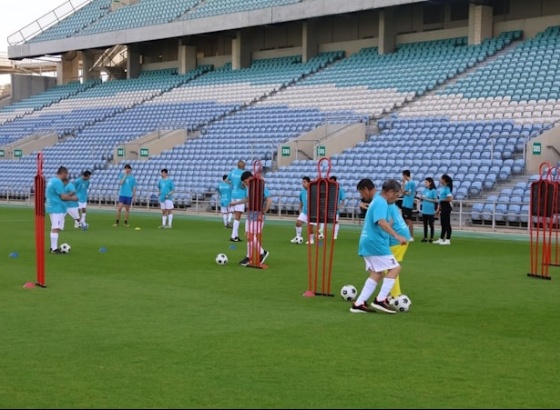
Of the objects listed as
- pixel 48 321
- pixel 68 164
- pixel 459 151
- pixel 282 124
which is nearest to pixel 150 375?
pixel 48 321

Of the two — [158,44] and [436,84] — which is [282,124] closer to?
[436,84]

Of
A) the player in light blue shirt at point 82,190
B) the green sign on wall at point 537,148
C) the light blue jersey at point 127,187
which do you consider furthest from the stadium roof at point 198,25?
the player in light blue shirt at point 82,190

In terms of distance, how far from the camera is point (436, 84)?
120 ft

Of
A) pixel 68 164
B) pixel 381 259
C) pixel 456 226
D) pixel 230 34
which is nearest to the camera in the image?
pixel 381 259

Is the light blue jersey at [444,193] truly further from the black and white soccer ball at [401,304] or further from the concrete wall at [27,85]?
the concrete wall at [27,85]

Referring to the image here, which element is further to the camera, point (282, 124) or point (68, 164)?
point (68, 164)

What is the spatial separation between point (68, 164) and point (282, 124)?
11.7 meters

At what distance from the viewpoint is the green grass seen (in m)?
6.98

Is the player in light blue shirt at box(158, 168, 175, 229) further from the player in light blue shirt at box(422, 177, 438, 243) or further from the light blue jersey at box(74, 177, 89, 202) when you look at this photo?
the player in light blue shirt at box(422, 177, 438, 243)

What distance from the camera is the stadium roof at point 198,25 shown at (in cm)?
4181

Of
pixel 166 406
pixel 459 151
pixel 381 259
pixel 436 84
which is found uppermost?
pixel 436 84

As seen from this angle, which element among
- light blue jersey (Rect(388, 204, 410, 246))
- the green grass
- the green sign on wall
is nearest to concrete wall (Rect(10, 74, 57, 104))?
the green sign on wall

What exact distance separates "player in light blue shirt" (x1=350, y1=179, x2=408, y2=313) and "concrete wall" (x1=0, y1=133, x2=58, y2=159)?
1553 inches

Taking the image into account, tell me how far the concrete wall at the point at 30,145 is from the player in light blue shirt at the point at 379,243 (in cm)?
3943
